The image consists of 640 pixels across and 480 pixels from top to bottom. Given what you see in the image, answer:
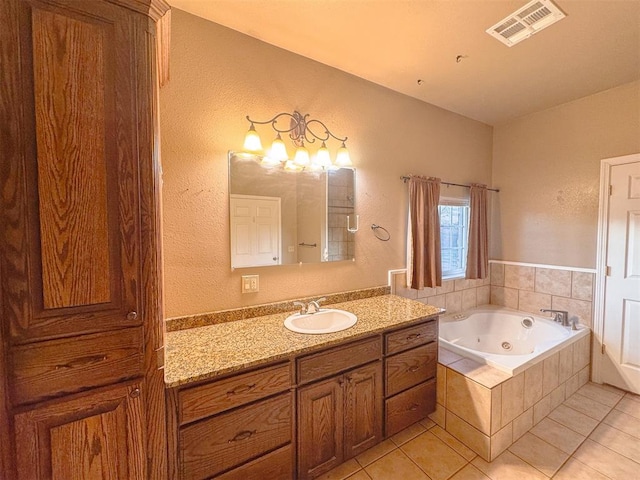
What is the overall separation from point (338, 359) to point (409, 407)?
0.73 m

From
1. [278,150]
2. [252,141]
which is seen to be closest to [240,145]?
[252,141]

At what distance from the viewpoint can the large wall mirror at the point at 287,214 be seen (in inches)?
69.0

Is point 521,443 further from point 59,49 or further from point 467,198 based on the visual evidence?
point 59,49

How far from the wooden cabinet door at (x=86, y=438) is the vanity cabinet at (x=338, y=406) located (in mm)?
673

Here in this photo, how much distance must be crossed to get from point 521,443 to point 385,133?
2.40 metres

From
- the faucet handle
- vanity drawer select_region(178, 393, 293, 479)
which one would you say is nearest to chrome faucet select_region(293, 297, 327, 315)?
the faucet handle

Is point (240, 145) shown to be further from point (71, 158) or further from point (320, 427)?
point (320, 427)

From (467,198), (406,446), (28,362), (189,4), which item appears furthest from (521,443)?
(189,4)

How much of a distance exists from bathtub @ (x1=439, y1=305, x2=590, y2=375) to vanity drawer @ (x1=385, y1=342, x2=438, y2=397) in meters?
0.52

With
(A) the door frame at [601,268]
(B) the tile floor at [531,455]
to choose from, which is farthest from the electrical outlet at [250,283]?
(A) the door frame at [601,268]

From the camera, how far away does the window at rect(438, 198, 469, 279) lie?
114 inches

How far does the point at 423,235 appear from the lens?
7.91 ft

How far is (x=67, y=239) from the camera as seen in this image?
2.80ft

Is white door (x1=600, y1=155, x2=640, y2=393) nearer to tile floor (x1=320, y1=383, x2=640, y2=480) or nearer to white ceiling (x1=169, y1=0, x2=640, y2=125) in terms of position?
tile floor (x1=320, y1=383, x2=640, y2=480)
